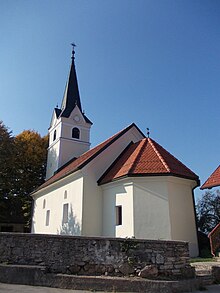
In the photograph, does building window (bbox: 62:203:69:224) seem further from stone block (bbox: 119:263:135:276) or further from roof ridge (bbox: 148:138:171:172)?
stone block (bbox: 119:263:135:276)

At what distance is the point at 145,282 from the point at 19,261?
3.92 metres

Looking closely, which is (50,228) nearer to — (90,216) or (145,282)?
(90,216)

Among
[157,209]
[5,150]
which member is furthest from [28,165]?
[157,209]

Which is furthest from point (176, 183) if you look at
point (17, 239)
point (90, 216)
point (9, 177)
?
point (9, 177)

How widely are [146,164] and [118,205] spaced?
2.71 metres

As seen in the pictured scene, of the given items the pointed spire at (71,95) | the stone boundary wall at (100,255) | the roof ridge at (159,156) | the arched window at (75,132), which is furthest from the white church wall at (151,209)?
the pointed spire at (71,95)

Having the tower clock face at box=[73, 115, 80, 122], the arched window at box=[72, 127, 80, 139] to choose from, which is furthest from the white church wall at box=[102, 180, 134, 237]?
the tower clock face at box=[73, 115, 80, 122]

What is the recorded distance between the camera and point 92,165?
16719 mm

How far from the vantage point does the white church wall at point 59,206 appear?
1611 cm

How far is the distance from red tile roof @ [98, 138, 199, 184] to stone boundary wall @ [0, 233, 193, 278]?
230 inches

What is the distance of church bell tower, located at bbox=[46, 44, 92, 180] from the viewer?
86.1 ft

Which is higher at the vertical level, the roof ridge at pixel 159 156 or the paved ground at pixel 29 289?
the roof ridge at pixel 159 156

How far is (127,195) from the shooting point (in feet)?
46.6

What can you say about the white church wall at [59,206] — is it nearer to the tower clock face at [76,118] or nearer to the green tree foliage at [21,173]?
the green tree foliage at [21,173]
